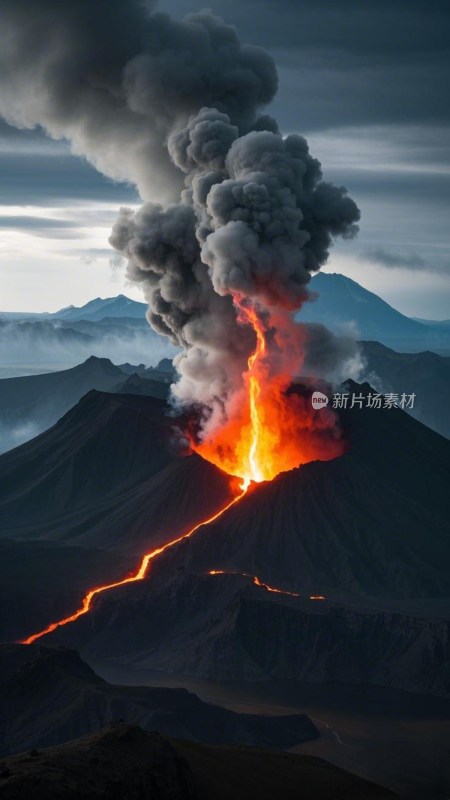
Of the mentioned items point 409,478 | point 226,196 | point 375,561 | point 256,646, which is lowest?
point 256,646

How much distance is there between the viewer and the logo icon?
11768 cm

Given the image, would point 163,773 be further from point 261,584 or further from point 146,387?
point 146,387

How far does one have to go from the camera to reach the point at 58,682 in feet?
263

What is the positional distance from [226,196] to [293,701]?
37.0 meters

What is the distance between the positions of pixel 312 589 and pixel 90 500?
103ft

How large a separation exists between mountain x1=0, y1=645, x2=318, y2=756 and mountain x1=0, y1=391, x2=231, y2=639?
1810 centimetres

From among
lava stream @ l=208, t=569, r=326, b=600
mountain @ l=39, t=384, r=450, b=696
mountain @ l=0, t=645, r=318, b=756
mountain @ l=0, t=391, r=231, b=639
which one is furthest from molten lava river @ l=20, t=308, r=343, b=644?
mountain @ l=0, t=645, r=318, b=756

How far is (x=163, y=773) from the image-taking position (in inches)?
2280

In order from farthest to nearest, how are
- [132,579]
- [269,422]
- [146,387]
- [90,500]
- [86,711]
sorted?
[146,387], [90,500], [269,422], [132,579], [86,711]

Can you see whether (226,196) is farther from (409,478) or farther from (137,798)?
(137,798)

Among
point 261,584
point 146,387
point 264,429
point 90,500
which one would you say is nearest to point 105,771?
point 261,584

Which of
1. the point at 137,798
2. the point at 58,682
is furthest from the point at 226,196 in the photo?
the point at 137,798

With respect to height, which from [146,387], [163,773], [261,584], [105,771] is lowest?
[105,771]

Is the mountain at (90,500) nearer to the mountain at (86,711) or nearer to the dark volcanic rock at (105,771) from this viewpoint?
the mountain at (86,711)
